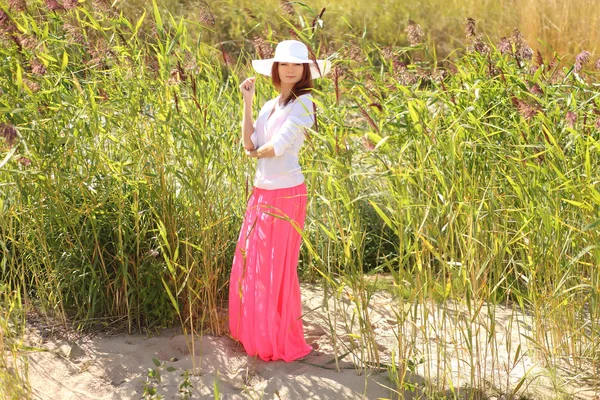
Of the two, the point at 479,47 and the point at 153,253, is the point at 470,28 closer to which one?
the point at 479,47

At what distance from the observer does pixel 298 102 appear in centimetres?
346

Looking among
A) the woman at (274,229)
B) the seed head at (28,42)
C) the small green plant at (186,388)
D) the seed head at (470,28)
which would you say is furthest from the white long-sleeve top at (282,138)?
the seed head at (470,28)

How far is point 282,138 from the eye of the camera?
338cm

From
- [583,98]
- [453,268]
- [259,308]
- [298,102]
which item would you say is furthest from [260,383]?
[583,98]

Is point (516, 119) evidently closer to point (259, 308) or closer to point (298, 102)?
point (298, 102)

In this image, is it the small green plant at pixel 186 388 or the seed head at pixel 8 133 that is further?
the small green plant at pixel 186 388

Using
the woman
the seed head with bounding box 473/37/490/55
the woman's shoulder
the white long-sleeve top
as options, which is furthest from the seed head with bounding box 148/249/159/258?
the seed head with bounding box 473/37/490/55

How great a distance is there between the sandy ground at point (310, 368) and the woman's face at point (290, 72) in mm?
876

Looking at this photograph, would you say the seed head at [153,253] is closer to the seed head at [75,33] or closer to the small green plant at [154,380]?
the small green plant at [154,380]

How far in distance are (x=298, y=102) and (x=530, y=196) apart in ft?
3.07

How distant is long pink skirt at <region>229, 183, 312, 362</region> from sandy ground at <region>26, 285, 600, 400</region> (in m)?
0.09

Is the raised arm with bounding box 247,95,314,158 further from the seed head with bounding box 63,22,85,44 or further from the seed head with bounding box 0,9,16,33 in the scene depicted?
the seed head with bounding box 0,9,16,33

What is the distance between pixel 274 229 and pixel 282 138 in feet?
A: 1.24

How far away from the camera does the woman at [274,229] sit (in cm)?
348
